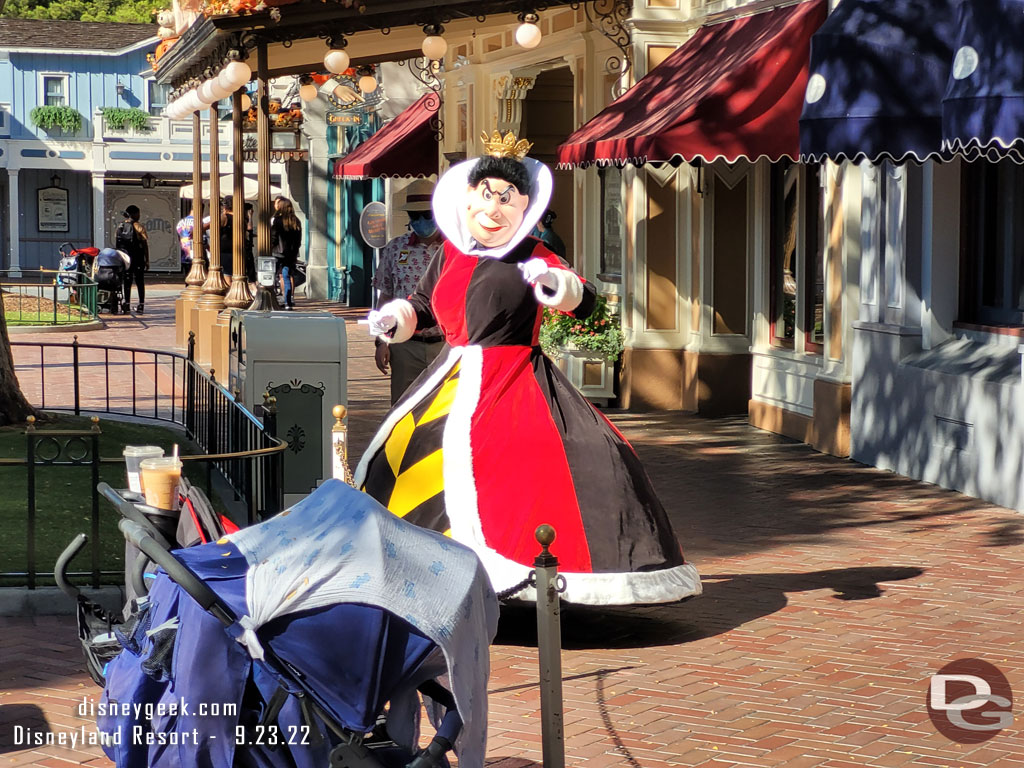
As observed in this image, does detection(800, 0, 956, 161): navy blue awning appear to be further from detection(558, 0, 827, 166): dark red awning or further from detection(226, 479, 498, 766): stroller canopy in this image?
detection(226, 479, 498, 766): stroller canopy

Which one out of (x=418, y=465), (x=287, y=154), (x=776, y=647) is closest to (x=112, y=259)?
(x=287, y=154)

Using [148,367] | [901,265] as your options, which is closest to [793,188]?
[901,265]

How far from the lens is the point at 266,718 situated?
3709mm

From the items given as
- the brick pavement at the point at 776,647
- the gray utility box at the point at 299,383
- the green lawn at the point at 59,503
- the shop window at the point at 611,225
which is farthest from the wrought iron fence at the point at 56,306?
the brick pavement at the point at 776,647

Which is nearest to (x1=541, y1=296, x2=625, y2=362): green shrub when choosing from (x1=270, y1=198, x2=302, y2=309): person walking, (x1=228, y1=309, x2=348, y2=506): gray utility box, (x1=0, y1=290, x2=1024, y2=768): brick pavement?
(x1=0, y1=290, x2=1024, y2=768): brick pavement

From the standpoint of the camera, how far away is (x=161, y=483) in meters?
4.44

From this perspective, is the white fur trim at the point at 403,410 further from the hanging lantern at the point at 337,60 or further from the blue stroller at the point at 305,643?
the hanging lantern at the point at 337,60

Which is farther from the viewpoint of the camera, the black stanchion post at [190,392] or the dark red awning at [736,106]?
the dark red awning at [736,106]

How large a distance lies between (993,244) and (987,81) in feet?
10.3

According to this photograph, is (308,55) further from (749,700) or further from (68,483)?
(749,700)

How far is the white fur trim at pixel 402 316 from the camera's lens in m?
6.91

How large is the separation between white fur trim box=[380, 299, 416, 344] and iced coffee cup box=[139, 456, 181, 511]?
252 centimetres

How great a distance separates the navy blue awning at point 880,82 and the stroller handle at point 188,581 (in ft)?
21.5

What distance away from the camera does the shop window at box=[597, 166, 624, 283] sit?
16.1 metres
